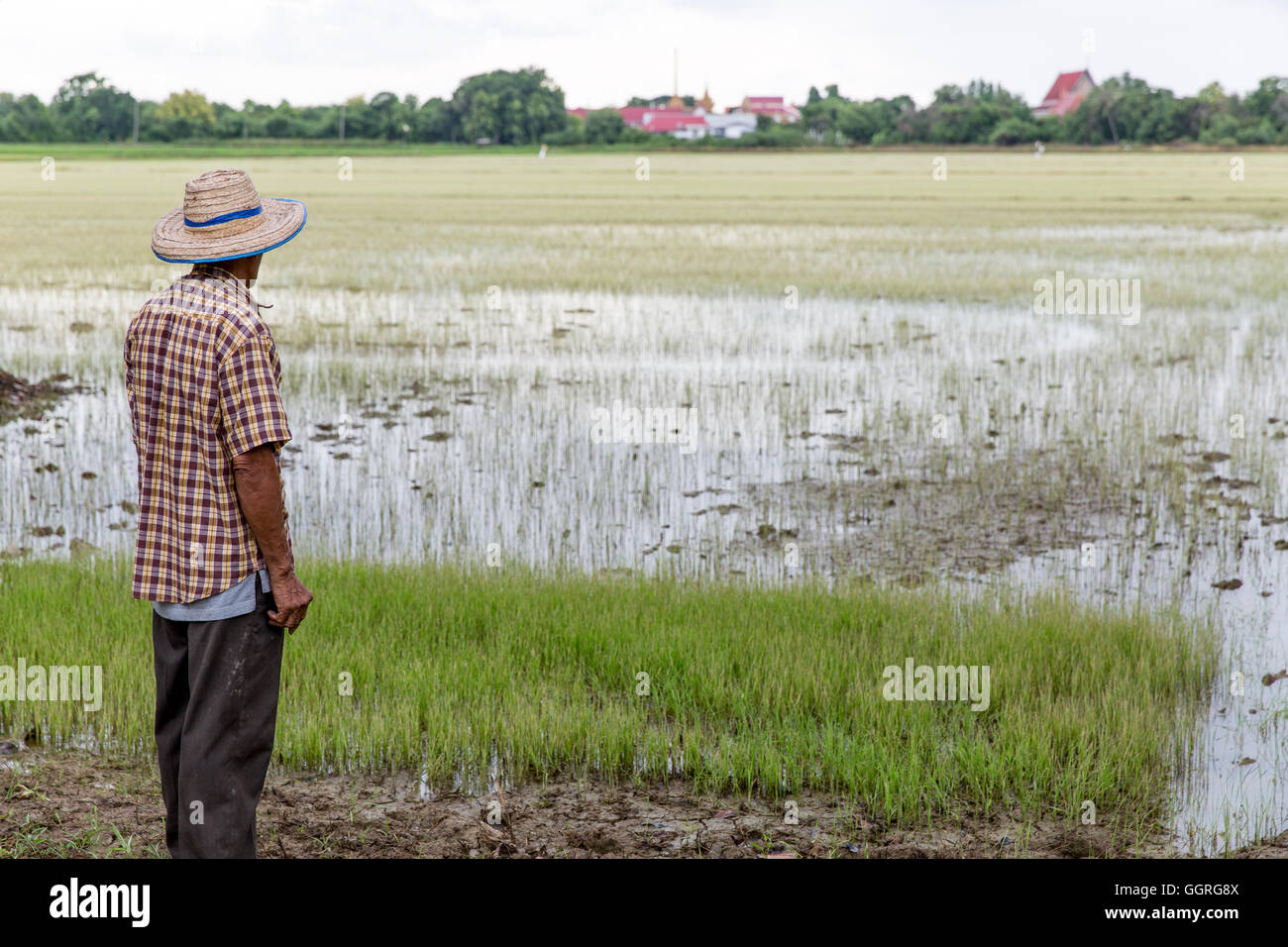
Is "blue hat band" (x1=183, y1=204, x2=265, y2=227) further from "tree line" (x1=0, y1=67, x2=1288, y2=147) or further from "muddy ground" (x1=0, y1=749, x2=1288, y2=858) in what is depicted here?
"tree line" (x1=0, y1=67, x2=1288, y2=147)

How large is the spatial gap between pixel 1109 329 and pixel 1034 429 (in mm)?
6697

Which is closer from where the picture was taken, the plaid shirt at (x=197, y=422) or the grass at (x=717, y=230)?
the plaid shirt at (x=197, y=422)

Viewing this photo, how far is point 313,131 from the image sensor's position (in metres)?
87.6

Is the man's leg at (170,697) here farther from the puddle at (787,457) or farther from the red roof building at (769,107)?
the red roof building at (769,107)

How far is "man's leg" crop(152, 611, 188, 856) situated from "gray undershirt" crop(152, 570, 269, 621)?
10cm

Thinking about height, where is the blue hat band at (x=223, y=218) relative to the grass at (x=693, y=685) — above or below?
above

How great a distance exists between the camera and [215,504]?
3.40 metres

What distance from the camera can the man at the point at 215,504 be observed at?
11.0ft

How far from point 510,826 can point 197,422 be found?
1.93 metres

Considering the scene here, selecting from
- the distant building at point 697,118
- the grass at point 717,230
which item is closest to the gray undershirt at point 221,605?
the grass at point 717,230

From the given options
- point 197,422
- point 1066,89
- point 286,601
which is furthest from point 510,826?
point 1066,89

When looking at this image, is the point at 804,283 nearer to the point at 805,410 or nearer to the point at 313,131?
the point at 805,410

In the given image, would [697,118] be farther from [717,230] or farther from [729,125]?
[717,230]

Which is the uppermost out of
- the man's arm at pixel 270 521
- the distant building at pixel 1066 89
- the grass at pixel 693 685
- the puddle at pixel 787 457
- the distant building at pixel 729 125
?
the distant building at pixel 1066 89
